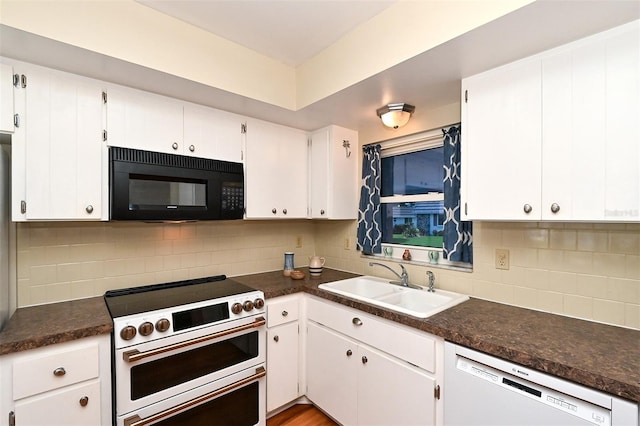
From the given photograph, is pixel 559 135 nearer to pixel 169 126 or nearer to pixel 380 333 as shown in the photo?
pixel 380 333

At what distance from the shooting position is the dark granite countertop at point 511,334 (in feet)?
3.43

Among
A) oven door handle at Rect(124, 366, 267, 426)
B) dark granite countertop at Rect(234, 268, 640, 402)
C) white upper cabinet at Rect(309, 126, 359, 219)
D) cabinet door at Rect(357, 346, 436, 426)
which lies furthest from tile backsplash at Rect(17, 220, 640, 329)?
oven door handle at Rect(124, 366, 267, 426)

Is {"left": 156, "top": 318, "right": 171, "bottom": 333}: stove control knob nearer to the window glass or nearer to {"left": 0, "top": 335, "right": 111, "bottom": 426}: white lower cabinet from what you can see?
{"left": 0, "top": 335, "right": 111, "bottom": 426}: white lower cabinet

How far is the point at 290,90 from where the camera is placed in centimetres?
214

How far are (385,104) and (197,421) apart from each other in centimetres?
223

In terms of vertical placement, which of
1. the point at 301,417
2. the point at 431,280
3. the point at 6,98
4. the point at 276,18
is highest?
the point at 276,18

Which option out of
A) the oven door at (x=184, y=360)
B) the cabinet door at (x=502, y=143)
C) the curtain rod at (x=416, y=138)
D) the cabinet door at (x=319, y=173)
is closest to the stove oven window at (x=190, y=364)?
the oven door at (x=184, y=360)

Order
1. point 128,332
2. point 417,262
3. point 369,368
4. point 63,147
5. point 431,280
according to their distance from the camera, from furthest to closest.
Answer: point 417,262, point 431,280, point 369,368, point 63,147, point 128,332

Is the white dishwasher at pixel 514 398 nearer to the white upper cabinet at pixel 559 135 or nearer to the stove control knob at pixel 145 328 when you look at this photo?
the white upper cabinet at pixel 559 135

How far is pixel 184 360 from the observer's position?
65.3 inches

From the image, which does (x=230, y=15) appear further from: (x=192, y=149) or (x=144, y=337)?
(x=144, y=337)

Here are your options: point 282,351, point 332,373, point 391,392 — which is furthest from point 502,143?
point 282,351

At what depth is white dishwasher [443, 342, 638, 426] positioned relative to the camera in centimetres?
101

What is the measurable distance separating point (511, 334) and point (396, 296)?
0.81 m
